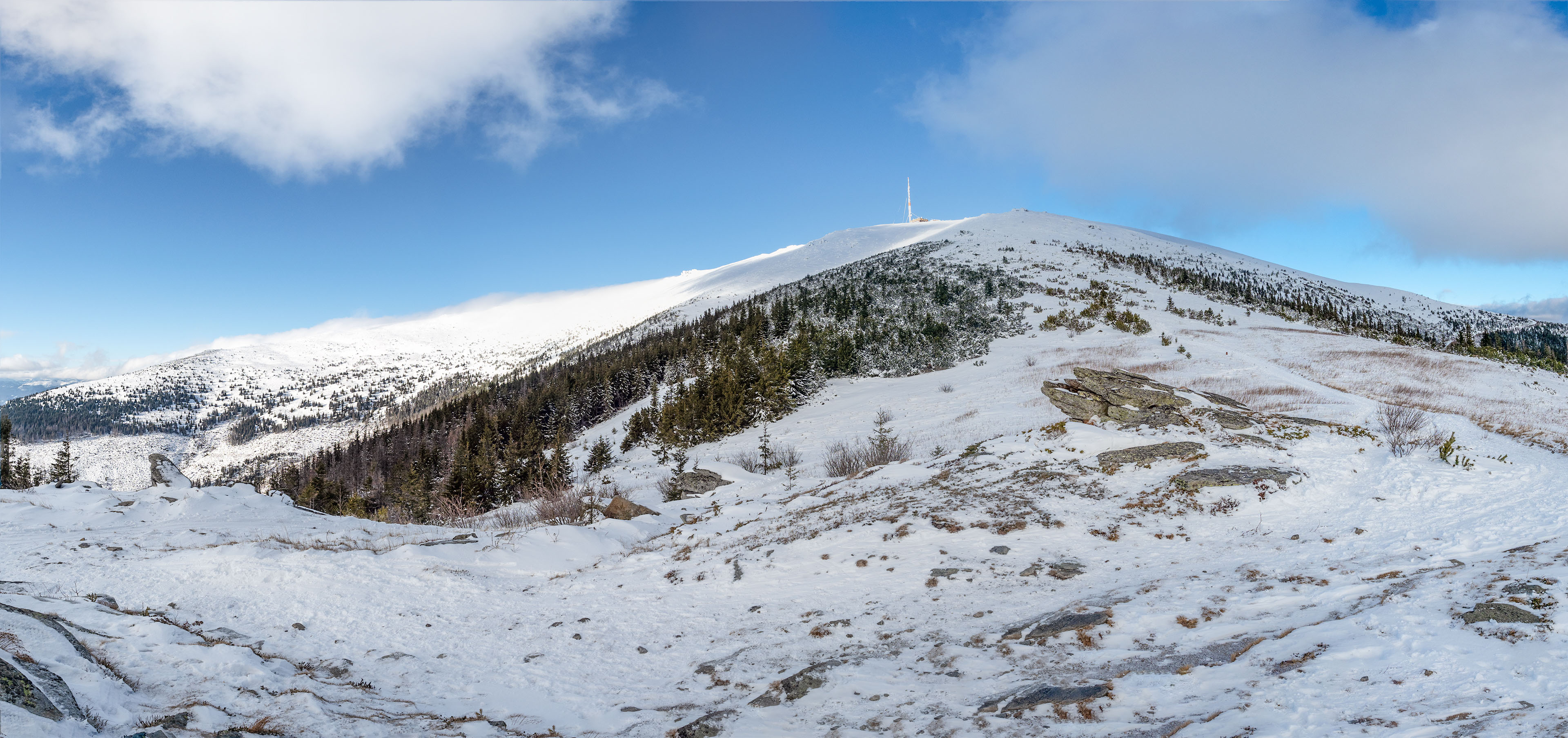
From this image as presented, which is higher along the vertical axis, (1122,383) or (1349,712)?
(1122,383)

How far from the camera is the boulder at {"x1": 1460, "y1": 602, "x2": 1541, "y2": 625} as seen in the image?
491cm

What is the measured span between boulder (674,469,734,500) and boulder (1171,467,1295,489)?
40.6 ft

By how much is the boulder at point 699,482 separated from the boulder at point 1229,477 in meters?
12.4

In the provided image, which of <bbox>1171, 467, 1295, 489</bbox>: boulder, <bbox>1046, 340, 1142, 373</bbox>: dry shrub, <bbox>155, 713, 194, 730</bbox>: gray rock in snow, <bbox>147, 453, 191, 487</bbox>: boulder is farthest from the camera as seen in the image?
<bbox>1046, 340, 1142, 373</bbox>: dry shrub

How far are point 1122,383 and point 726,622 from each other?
14013 millimetres

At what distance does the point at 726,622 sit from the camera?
8266 mm

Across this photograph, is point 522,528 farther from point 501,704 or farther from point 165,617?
point 501,704

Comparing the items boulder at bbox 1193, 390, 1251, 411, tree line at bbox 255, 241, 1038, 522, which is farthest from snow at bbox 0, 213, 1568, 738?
tree line at bbox 255, 241, 1038, 522

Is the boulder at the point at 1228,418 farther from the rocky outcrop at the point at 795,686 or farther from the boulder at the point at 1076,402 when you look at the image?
the rocky outcrop at the point at 795,686

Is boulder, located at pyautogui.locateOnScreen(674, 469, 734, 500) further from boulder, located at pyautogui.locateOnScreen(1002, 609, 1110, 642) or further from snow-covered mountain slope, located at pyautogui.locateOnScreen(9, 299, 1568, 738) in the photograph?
boulder, located at pyautogui.locateOnScreen(1002, 609, 1110, 642)

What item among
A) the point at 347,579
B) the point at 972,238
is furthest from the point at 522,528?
the point at 972,238

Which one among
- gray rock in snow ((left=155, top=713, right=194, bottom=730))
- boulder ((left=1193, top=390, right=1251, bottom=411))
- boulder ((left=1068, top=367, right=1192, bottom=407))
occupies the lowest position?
gray rock in snow ((left=155, top=713, right=194, bottom=730))

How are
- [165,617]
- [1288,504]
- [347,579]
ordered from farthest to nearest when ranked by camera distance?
[1288,504], [347,579], [165,617]

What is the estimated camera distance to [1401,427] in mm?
12906
